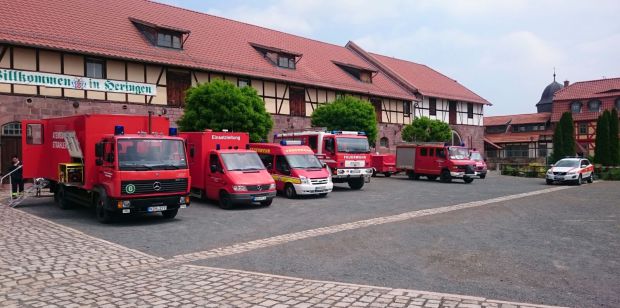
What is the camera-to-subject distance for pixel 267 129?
79.2 ft

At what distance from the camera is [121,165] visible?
12.1 m

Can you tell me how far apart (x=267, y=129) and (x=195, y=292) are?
17911mm

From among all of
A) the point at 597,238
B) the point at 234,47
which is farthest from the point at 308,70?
the point at 597,238

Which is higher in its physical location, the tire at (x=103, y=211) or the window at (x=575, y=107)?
the window at (x=575, y=107)

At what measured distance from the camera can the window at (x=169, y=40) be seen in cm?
2680

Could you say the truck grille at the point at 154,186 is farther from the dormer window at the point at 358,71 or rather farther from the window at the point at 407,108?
the window at the point at 407,108

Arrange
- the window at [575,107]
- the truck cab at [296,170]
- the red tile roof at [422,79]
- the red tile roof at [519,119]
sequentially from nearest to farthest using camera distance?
the truck cab at [296,170] → the red tile roof at [422,79] → the window at [575,107] → the red tile roof at [519,119]

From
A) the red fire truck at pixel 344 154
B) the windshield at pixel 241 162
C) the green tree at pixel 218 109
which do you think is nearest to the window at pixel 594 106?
the red fire truck at pixel 344 154

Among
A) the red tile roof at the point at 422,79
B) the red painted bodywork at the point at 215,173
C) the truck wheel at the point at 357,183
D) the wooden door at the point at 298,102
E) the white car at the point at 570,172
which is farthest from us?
the red tile roof at the point at 422,79

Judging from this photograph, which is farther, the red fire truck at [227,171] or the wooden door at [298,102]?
the wooden door at [298,102]

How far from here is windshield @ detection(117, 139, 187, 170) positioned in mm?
12266

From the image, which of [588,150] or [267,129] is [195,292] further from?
[588,150]

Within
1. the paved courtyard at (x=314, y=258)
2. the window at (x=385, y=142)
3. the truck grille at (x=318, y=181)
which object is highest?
the window at (x=385, y=142)

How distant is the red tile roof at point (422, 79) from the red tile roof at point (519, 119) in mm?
15285
